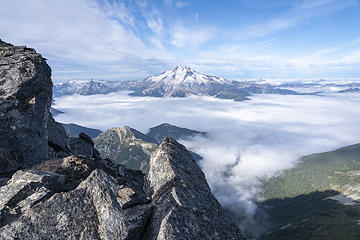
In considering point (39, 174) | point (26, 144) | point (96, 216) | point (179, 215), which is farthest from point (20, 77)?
point (179, 215)

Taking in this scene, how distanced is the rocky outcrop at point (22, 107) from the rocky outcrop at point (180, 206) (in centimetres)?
1272

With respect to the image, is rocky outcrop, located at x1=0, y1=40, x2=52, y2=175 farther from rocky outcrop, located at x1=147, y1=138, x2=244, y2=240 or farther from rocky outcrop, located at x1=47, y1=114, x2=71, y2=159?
rocky outcrop, located at x1=147, y1=138, x2=244, y2=240

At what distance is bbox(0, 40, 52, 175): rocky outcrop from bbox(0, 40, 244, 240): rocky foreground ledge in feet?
0.24

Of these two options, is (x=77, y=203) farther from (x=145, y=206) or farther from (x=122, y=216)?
(x=145, y=206)

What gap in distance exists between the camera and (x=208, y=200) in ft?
55.3

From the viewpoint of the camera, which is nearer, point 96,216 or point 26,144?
point 96,216

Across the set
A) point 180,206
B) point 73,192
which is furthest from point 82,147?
point 180,206

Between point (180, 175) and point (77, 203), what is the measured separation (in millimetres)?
8493

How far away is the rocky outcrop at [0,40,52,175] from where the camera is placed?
1909cm

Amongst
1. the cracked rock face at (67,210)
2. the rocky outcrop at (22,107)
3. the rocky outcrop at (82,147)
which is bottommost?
the rocky outcrop at (82,147)

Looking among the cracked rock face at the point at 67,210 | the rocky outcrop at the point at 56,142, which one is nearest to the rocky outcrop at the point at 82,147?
the rocky outcrop at the point at 56,142

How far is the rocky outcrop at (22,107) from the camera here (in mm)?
19094

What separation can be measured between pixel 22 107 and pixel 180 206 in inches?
787

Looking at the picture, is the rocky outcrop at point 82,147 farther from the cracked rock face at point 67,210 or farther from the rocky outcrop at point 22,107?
the cracked rock face at point 67,210
